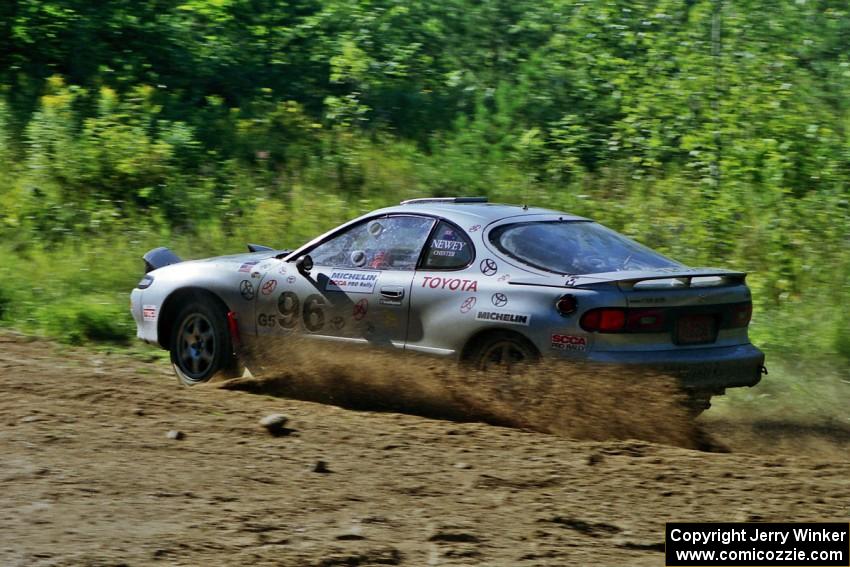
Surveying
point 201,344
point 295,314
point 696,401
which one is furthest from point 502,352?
point 201,344

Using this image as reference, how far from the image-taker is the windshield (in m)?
7.41

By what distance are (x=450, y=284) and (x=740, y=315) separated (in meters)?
1.91

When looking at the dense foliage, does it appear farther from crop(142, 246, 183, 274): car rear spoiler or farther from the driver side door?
the driver side door

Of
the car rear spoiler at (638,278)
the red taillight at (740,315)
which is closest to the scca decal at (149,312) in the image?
the car rear spoiler at (638,278)

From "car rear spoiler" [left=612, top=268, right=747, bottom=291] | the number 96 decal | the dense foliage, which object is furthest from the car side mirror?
the dense foliage

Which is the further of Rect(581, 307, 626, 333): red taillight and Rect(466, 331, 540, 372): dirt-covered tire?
Rect(466, 331, 540, 372): dirt-covered tire

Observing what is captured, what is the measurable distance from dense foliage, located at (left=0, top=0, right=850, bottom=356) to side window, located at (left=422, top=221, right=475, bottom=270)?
350 centimetres

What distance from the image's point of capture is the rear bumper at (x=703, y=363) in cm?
695

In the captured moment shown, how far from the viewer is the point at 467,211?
26.2 feet

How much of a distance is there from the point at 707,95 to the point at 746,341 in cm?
730

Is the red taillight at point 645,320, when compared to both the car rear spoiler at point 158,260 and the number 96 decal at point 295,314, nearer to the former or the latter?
the number 96 decal at point 295,314

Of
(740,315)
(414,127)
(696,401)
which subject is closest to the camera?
(696,401)

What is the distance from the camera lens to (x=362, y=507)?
5406mm

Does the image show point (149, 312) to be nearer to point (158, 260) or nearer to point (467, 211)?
point (158, 260)
